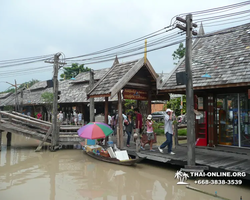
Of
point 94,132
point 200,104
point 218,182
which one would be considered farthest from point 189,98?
point 94,132

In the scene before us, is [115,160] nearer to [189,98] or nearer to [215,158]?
[215,158]

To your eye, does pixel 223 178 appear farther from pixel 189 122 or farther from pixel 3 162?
pixel 3 162

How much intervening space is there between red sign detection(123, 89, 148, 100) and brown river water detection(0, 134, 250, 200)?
3155 mm

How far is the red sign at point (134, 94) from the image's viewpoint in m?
10.7

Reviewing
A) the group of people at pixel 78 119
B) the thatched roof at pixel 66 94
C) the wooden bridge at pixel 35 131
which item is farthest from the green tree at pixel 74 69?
the wooden bridge at pixel 35 131

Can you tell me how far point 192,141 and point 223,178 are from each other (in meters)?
1.47

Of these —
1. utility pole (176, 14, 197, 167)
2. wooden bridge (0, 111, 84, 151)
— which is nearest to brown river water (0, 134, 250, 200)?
utility pole (176, 14, 197, 167)

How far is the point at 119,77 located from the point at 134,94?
1.30 m

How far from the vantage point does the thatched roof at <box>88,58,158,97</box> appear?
9.76 m

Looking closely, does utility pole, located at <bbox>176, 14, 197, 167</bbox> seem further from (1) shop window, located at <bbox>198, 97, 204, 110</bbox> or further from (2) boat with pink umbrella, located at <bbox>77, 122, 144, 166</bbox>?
(1) shop window, located at <bbox>198, 97, 204, 110</bbox>

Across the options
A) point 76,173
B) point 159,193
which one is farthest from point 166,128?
point 76,173

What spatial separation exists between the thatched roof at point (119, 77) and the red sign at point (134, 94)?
79 cm

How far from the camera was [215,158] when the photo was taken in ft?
25.9

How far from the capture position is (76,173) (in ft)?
27.3
